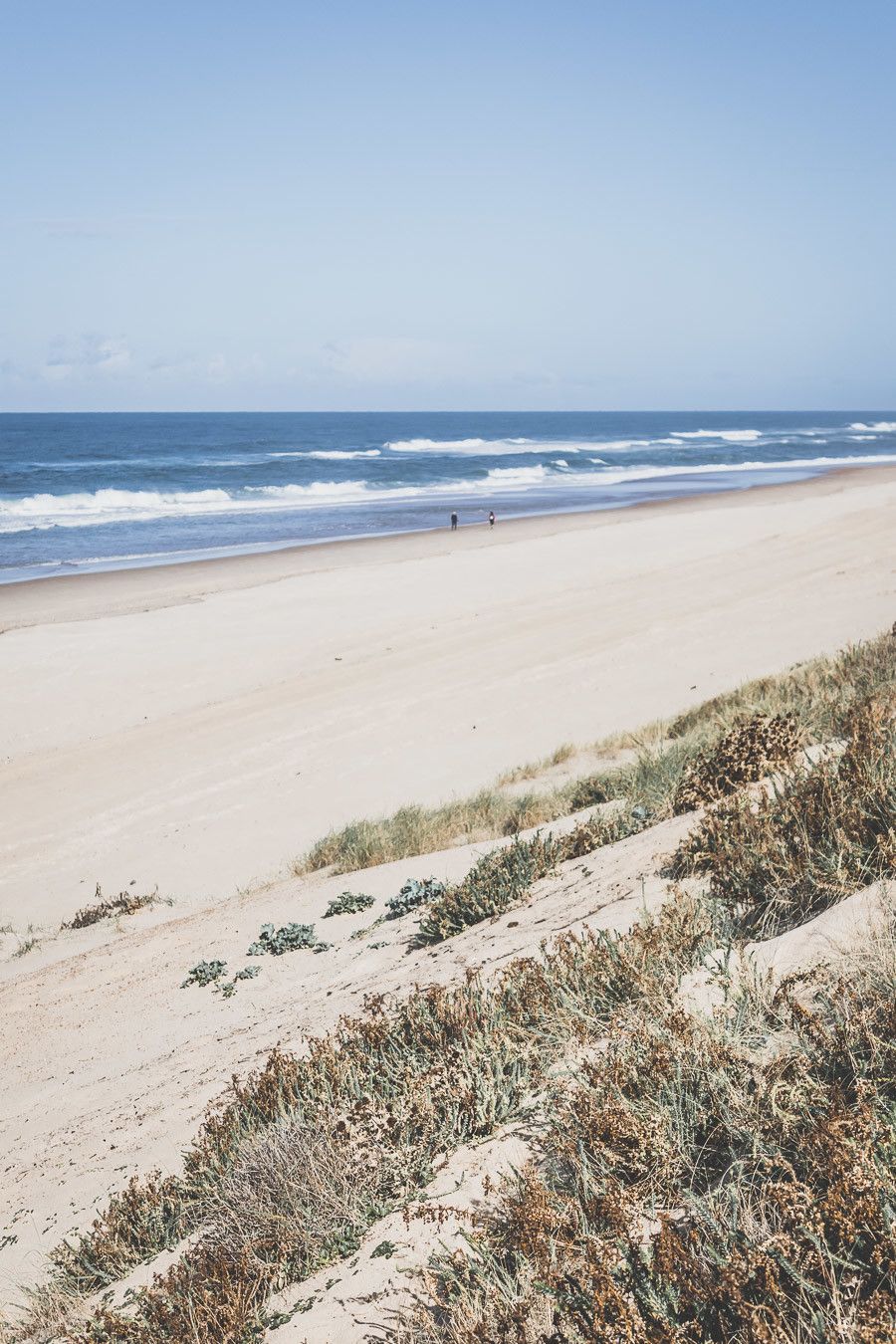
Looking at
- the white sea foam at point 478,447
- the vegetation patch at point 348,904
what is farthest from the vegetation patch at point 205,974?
the white sea foam at point 478,447

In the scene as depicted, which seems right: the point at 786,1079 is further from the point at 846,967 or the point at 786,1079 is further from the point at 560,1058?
the point at 560,1058

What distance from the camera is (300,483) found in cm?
5134

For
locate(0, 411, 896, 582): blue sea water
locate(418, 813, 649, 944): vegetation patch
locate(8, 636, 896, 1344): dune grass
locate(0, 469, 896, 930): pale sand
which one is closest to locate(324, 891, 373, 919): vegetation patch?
locate(418, 813, 649, 944): vegetation patch

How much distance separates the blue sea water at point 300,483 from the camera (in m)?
32.5

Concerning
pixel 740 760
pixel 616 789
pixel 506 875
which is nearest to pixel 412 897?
pixel 506 875

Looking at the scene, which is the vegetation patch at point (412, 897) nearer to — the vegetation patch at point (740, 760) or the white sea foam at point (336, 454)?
the vegetation patch at point (740, 760)

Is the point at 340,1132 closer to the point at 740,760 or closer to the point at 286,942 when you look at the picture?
the point at 286,942

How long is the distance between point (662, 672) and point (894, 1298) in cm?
1178

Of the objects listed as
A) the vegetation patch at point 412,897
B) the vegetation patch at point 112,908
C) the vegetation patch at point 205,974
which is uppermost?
the vegetation patch at point 412,897

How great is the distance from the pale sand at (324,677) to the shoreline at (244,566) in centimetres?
17

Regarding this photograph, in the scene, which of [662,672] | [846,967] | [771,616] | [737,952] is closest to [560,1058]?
[737,952]

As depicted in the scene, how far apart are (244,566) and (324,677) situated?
11966 mm

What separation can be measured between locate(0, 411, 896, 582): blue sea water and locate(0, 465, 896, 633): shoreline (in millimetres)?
1468

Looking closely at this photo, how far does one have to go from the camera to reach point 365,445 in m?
86.9
